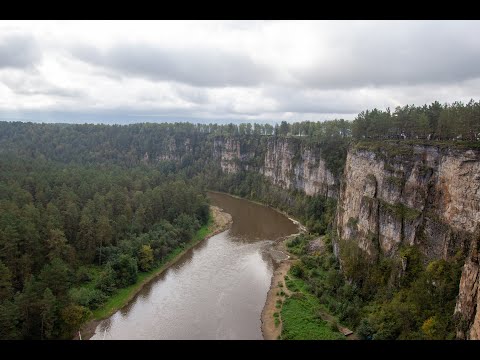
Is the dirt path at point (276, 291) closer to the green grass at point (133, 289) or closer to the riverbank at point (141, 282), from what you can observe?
the riverbank at point (141, 282)

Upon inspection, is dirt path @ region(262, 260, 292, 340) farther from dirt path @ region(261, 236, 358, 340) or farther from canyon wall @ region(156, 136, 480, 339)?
canyon wall @ region(156, 136, 480, 339)

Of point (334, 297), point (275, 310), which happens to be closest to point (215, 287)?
point (275, 310)

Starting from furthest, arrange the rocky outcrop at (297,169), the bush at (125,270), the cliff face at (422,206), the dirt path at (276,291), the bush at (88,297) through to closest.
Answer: the rocky outcrop at (297,169) → the bush at (125,270) → the bush at (88,297) → the dirt path at (276,291) → the cliff face at (422,206)

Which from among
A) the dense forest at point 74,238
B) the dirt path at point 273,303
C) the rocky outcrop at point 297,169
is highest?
the rocky outcrop at point 297,169

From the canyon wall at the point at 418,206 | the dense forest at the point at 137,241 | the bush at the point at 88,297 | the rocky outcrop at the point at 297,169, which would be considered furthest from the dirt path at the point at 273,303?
the rocky outcrop at the point at 297,169

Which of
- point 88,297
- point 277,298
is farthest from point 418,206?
point 88,297

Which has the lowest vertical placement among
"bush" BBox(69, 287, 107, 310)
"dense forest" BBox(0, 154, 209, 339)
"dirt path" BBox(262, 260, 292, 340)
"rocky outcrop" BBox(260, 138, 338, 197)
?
"dirt path" BBox(262, 260, 292, 340)

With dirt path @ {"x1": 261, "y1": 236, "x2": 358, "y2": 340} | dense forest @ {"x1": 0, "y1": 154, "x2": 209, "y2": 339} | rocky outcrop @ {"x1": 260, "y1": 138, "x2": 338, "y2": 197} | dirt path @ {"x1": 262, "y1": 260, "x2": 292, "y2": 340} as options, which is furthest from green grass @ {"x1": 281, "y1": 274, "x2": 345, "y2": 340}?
rocky outcrop @ {"x1": 260, "y1": 138, "x2": 338, "y2": 197}
